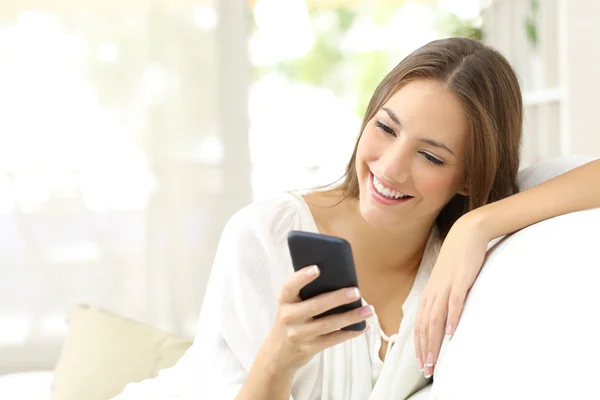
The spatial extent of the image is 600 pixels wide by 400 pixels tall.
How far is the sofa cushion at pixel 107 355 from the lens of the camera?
2146 mm

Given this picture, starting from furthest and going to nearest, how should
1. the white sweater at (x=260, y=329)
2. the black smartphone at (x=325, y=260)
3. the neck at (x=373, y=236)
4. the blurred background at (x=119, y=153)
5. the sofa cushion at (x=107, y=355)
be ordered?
the blurred background at (x=119, y=153)
the sofa cushion at (x=107, y=355)
the neck at (x=373, y=236)
the white sweater at (x=260, y=329)
the black smartphone at (x=325, y=260)

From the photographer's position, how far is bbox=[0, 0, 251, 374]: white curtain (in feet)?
9.10

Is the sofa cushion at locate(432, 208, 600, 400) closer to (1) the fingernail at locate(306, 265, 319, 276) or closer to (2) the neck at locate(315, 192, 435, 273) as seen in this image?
(1) the fingernail at locate(306, 265, 319, 276)

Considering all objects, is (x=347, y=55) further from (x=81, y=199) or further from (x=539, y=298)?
(x=539, y=298)

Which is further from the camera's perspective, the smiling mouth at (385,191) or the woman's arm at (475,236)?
the smiling mouth at (385,191)

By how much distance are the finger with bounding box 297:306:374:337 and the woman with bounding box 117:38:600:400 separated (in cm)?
13

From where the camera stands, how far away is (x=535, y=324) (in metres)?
0.81

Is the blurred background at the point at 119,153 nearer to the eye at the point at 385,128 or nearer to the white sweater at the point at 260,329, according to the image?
the white sweater at the point at 260,329

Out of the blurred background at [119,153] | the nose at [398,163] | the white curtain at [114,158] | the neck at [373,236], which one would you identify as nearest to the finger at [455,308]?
the nose at [398,163]

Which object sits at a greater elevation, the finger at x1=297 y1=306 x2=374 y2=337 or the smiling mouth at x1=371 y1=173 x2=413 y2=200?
the smiling mouth at x1=371 y1=173 x2=413 y2=200

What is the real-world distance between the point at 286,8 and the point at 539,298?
738 cm

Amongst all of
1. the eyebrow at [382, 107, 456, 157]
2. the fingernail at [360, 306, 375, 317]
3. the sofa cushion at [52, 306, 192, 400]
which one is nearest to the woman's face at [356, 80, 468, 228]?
the eyebrow at [382, 107, 456, 157]

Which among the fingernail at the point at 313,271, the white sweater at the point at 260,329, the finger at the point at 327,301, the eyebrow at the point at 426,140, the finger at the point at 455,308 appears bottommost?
the white sweater at the point at 260,329

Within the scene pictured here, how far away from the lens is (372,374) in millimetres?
1491
